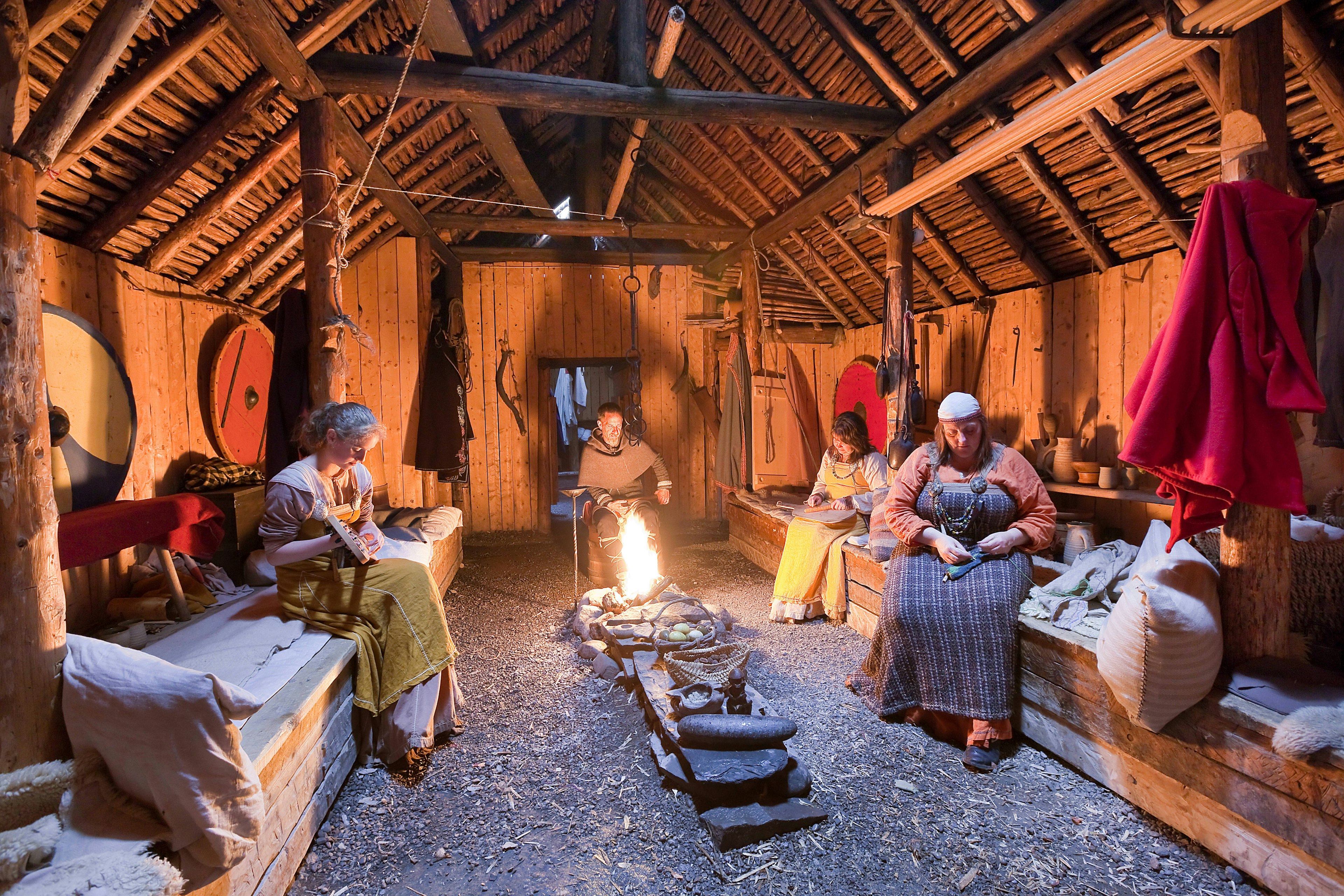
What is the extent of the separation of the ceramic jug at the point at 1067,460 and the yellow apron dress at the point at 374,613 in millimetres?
4253

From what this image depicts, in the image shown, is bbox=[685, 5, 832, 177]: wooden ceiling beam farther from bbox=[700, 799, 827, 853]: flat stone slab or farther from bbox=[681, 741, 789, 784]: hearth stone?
bbox=[700, 799, 827, 853]: flat stone slab

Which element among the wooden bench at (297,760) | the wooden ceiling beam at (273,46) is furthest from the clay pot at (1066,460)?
the wooden ceiling beam at (273,46)

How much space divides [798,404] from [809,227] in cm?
174

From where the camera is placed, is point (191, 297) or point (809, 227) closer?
point (191, 297)

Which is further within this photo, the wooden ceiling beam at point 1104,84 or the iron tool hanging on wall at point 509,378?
the iron tool hanging on wall at point 509,378

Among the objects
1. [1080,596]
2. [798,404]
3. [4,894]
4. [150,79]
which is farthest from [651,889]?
[798,404]

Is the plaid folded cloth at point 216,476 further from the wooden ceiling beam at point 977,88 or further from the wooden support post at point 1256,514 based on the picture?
the wooden support post at point 1256,514

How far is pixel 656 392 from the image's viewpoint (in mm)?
7355

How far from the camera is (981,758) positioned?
2.47m

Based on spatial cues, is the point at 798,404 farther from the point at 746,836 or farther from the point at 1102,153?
the point at 746,836

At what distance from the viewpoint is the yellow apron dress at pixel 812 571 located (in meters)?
4.19

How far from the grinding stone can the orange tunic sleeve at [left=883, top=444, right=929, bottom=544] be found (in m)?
1.04

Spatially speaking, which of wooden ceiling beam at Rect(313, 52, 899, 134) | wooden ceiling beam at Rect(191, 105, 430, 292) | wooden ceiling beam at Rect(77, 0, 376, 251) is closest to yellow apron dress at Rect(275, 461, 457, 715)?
wooden ceiling beam at Rect(77, 0, 376, 251)

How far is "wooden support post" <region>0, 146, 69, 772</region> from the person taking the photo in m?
1.31
